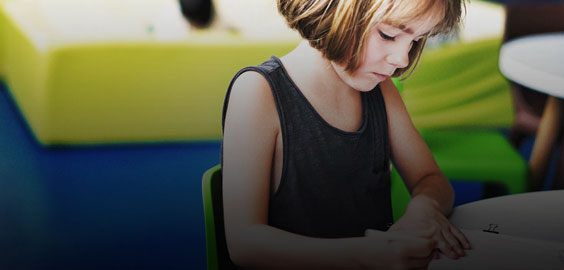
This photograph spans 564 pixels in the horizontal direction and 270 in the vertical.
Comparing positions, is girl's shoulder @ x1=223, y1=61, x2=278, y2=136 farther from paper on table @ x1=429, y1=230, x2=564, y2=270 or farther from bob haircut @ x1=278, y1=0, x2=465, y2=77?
paper on table @ x1=429, y1=230, x2=564, y2=270

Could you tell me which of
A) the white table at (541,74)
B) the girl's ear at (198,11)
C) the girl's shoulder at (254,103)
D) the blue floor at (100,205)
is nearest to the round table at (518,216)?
the white table at (541,74)

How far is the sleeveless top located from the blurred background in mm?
81

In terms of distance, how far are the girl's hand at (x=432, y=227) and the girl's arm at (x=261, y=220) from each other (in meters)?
0.03

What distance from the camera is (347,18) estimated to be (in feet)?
3.93

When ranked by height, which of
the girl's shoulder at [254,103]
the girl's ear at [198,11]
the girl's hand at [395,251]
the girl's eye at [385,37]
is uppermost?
the girl's ear at [198,11]

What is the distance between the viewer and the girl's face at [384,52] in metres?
1.23

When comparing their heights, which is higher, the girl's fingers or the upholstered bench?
the upholstered bench

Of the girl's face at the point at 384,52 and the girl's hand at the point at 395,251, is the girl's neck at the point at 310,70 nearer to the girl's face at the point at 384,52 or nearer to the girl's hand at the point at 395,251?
the girl's face at the point at 384,52

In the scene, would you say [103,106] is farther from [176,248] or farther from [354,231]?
[354,231]

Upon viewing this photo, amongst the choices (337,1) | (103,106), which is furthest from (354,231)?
(103,106)

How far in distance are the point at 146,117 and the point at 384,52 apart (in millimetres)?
613

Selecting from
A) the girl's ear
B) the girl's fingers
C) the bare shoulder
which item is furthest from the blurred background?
the girl's fingers

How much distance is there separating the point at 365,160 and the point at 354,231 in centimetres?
19

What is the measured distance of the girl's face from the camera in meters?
1.23
